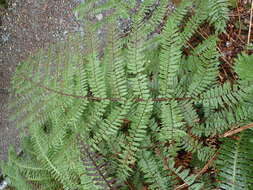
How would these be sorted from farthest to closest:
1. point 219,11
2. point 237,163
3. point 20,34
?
1. point 20,34
2. point 219,11
3. point 237,163

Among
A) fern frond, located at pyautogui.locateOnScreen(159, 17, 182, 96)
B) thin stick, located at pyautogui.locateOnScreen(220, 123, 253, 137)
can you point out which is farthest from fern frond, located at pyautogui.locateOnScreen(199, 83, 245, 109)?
fern frond, located at pyautogui.locateOnScreen(159, 17, 182, 96)

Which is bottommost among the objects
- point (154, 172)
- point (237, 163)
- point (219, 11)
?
point (154, 172)

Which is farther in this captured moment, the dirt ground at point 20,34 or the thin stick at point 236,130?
the dirt ground at point 20,34

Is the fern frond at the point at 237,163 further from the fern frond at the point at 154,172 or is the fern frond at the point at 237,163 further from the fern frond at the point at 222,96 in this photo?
the fern frond at the point at 154,172

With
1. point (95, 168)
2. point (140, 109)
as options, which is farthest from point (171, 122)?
→ point (95, 168)

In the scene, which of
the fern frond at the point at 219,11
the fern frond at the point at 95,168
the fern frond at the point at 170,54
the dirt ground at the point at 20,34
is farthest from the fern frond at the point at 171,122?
the dirt ground at the point at 20,34

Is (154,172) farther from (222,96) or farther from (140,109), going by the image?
(222,96)

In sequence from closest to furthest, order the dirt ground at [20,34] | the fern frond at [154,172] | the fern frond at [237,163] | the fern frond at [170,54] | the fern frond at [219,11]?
1. the fern frond at [237,163]
2. the fern frond at [170,54]
3. the fern frond at [154,172]
4. the fern frond at [219,11]
5. the dirt ground at [20,34]
